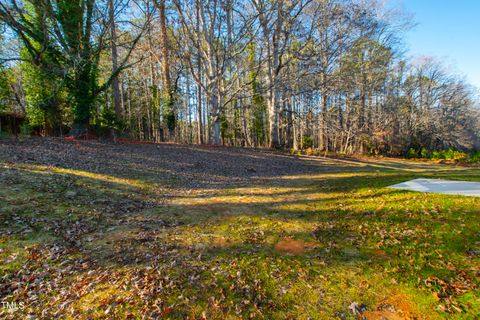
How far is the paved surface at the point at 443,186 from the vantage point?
14.8ft

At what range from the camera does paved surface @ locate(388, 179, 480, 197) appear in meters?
4.52

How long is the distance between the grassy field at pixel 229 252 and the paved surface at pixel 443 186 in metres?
0.45

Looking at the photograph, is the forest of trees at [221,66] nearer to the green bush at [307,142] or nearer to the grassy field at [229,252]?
the green bush at [307,142]

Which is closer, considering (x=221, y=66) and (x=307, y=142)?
(x=221, y=66)

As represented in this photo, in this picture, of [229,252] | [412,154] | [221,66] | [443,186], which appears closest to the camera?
[229,252]

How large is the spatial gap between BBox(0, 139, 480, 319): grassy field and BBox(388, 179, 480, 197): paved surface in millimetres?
448

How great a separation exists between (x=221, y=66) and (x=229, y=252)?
A: 487 inches

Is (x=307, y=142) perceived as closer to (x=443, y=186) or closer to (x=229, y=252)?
(x=443, y=186)

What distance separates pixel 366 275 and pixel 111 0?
14.2m

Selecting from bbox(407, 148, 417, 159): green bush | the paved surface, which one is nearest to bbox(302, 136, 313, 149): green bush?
bbox(407, 148, 417, 159): green bush

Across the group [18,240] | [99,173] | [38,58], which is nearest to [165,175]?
[99,173]

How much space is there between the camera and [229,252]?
3.39 m

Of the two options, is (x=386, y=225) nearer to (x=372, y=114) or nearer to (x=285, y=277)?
(x=285, y=277)

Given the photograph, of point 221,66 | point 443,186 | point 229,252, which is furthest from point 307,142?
point 229,252
